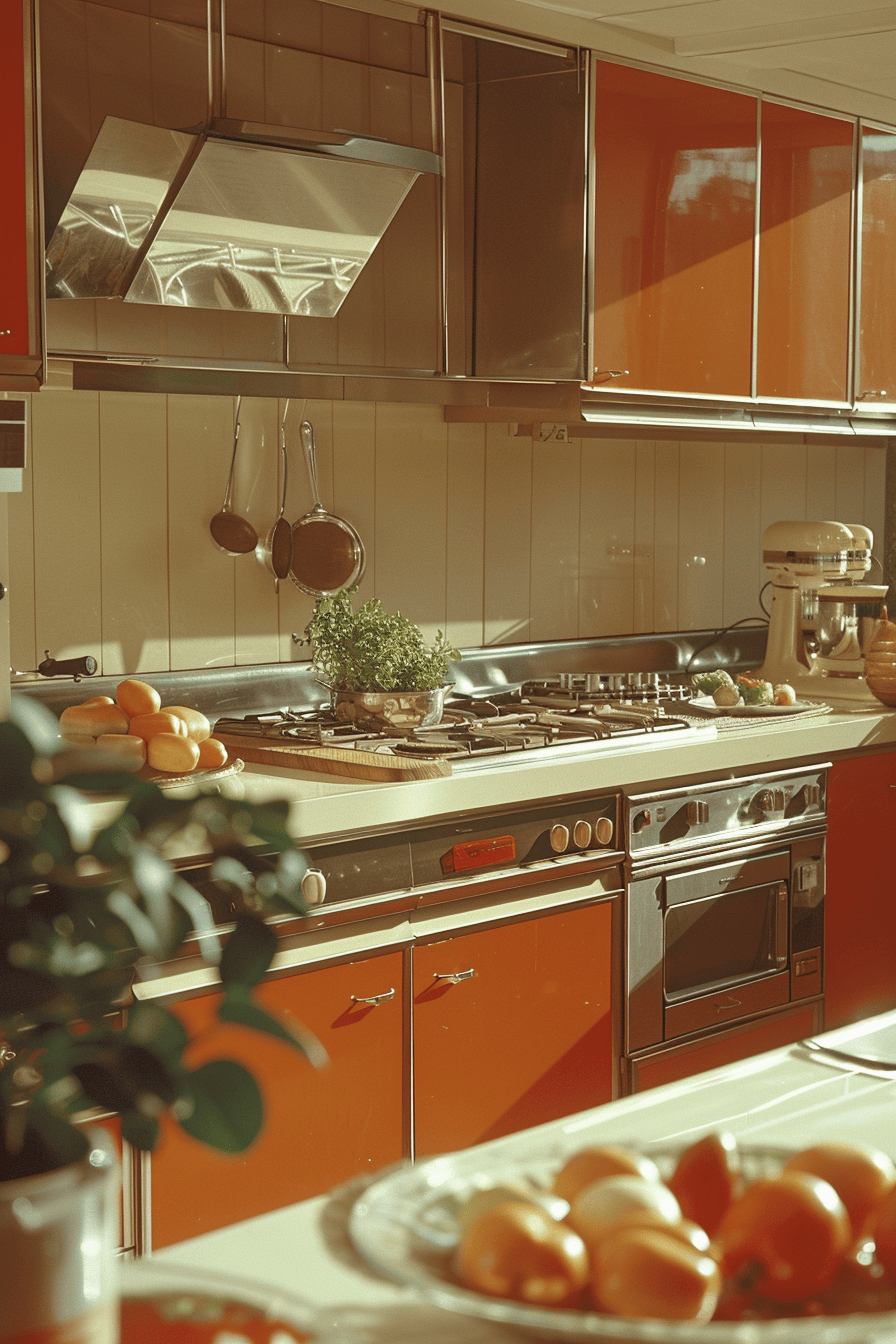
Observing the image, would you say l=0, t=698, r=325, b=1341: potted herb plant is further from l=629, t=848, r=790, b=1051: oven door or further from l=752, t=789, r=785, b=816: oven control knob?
l=752, t=789, r=785, b=816: oven control knob

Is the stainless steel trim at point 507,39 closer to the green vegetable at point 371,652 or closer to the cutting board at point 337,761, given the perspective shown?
the green vegetable at point 371,652

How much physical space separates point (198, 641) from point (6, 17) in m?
1.15

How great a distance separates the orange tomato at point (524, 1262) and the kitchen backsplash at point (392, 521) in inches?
81.7

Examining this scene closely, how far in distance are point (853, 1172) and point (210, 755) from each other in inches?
64.9

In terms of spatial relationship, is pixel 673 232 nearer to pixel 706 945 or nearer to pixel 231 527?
pixel 231 527

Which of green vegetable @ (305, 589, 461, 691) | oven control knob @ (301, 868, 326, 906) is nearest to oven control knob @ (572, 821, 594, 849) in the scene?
green vegetable @ (305, 589, 461, 691)

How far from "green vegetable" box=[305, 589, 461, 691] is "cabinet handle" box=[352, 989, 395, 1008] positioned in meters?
0.61

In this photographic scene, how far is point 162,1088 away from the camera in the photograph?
0.64m

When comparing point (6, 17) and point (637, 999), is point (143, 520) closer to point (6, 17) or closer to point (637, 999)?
point (6, 17)

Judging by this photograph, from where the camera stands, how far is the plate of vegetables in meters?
3.14

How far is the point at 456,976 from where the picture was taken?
2.44m

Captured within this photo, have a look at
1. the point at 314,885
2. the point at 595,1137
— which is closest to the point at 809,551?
the point at 314,885

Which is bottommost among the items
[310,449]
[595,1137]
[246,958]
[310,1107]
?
[310,1107]

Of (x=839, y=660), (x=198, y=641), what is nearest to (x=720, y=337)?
(x=839, y=660)
